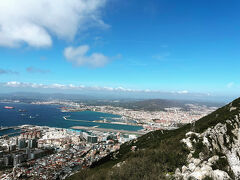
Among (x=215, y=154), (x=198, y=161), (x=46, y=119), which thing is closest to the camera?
(x=198, y=161)

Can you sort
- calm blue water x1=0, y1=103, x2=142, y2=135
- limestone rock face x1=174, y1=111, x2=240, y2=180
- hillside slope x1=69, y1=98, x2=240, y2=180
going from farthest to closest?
calm blue water x1=0, y1=103, x2=142, y2=135
hillside slope x1=69, y1=98, x2=240, y2=180
limestone rock face x1=174, y1=111, x2=240, y2=180

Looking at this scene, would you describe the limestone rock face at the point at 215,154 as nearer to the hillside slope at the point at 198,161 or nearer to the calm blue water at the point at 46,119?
the hillside slope at the point at 198,161

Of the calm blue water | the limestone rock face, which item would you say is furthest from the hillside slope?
the calm blue water

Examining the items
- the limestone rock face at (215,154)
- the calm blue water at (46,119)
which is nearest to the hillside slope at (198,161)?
the limestone rock face at (215,154)

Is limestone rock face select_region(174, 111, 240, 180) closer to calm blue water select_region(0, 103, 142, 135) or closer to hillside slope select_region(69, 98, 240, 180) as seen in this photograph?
hillside slope select_region(69, 98, 240, 180)

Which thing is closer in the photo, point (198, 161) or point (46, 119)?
point (198, 161)

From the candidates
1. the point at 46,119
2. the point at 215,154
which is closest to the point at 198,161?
the point at 215,154

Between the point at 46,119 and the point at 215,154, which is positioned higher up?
the point at 215,154

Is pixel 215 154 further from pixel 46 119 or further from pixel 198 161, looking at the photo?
pixel 46 119
